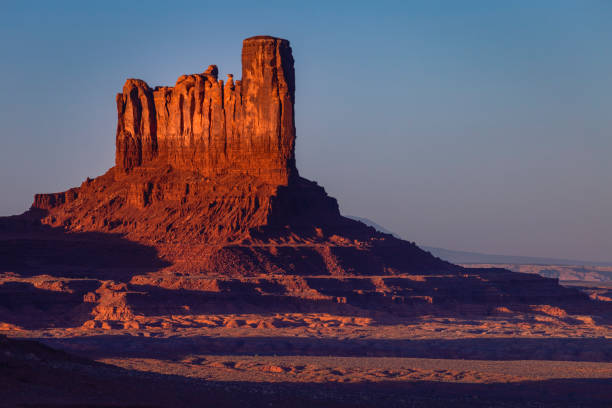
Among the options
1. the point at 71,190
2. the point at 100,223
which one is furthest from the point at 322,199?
the point at 71,190

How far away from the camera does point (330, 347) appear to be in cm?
7075

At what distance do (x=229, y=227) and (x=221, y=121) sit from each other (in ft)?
45.6

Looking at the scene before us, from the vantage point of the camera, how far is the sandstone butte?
92.4 meters

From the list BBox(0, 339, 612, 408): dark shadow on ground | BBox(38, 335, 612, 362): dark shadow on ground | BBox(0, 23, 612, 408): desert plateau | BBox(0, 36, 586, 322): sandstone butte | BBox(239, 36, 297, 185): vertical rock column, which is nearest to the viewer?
BBox(0, 339, 612, 408): dark shadow on ground

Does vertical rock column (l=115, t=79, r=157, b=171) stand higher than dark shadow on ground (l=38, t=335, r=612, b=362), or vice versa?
vertical rock column (l=115, t=79, r=157, b=171)

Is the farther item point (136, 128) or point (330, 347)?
point (136, 128)

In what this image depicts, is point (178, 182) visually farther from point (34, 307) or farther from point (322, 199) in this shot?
point (34, 307)

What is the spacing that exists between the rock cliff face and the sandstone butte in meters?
0.11

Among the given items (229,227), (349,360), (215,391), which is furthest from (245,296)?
(215,391)

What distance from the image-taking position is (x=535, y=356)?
69.8 meters

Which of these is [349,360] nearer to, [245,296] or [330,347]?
[330,347]

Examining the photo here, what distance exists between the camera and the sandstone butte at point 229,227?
303 feet

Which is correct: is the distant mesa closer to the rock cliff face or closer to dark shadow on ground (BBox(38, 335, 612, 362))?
the rock cliff face

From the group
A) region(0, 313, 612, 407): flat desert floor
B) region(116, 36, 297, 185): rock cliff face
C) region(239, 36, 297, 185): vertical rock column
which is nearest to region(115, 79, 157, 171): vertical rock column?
region(116, 36, 297, 185): rock cliff face
